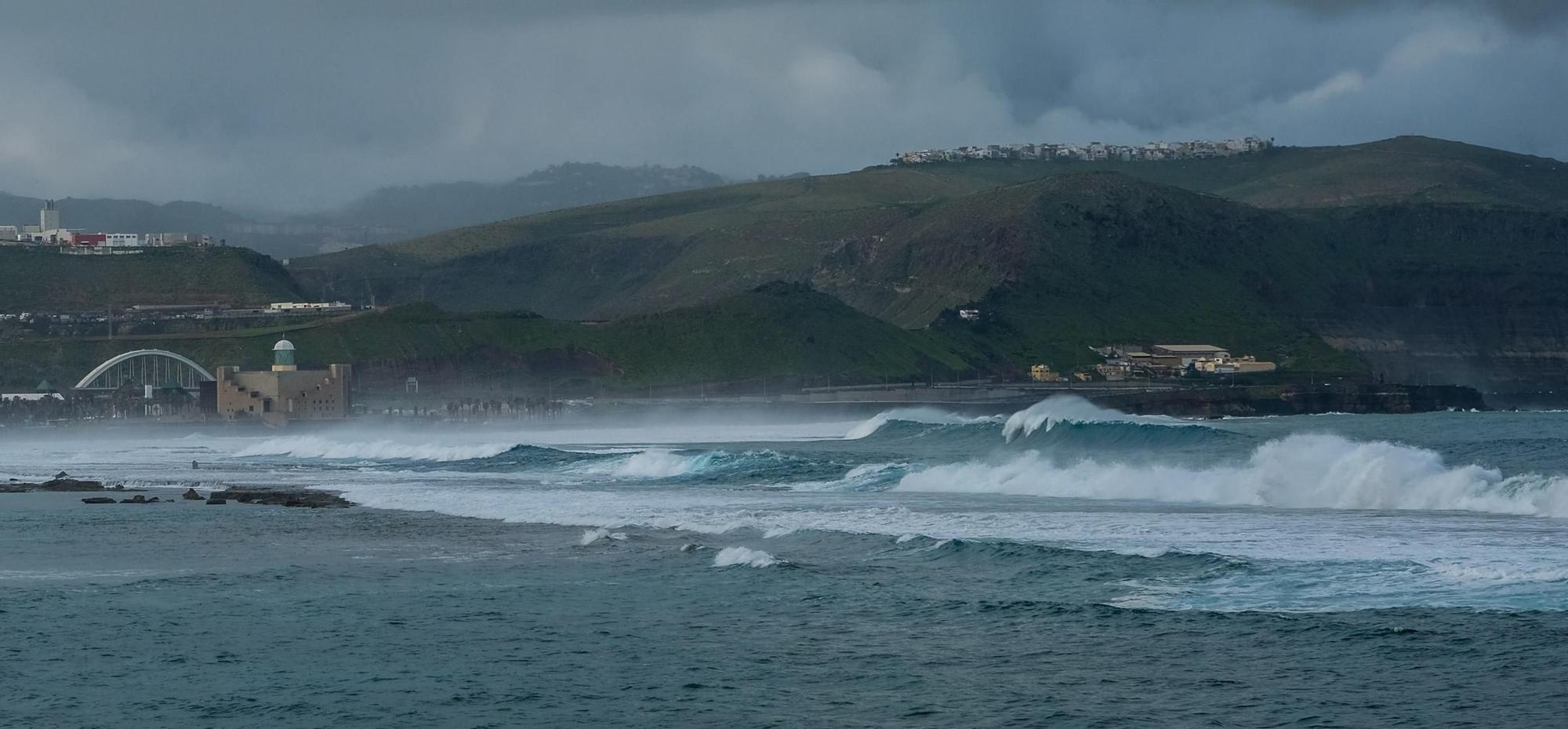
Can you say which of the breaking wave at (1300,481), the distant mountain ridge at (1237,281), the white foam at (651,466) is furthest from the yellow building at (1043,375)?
the breaking wave at (1300,481)

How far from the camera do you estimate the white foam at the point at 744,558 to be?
2866 cm

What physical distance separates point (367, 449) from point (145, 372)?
57880 millimetres

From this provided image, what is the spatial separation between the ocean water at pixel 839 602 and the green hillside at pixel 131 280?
4659 inches

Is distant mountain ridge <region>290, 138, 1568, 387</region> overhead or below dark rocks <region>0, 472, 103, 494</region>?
overhead

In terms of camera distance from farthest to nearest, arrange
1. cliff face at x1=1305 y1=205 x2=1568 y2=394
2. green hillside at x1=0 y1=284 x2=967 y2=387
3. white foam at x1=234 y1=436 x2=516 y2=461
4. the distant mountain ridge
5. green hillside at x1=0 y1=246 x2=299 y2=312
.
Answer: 1. the distant mountain ridge
2. cliff face at x1=1305 y1=205 x2=1568 y2=394
3. green hillside at x1=0 y1=246 x2=299 y2=312
4. green hillside at x1=0 y1=284 x2=967 y2=387
5. white foam at x1=234 y1=436 x2=516 y2=461

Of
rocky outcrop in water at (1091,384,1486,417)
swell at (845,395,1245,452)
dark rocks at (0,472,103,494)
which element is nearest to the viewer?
dark rocks at (0,472,103,494)

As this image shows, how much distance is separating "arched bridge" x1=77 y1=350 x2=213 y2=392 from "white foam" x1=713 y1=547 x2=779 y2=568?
103218 mm

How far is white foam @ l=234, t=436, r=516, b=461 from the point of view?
69.9 meters

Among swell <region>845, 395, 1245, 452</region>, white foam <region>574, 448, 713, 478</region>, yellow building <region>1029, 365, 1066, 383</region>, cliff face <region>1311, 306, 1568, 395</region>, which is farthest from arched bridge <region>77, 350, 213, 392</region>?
cliff face <region>1311, 306, 1568, 395</region>

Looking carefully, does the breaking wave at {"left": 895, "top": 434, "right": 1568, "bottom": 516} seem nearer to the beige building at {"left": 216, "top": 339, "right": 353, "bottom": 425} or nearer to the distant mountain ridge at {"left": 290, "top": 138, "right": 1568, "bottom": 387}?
the beige building at {"left": 216, "top": 339, "right": 353, "bottom": 425}

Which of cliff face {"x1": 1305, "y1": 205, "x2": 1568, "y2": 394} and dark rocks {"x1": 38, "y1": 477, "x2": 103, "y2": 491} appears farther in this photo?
cliff face {"x1": 1305, "y1": 205, "x2": 1568, "y2": 394}

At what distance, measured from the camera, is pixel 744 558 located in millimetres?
29031

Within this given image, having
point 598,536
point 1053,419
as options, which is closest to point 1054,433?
point 1053,419

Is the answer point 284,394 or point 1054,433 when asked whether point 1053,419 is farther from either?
point 284,394
